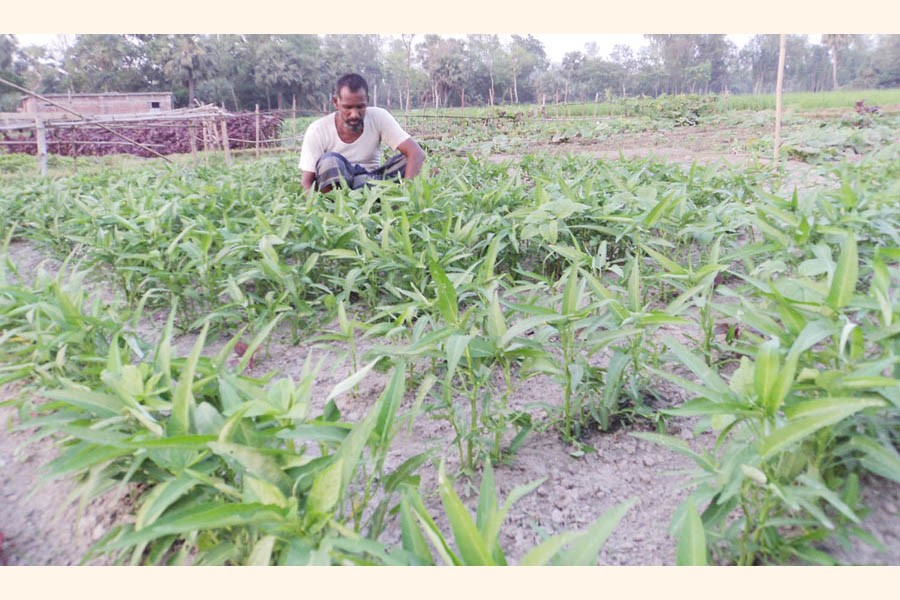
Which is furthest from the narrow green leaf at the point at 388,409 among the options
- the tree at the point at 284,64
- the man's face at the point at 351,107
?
the tree at the point at 284,64

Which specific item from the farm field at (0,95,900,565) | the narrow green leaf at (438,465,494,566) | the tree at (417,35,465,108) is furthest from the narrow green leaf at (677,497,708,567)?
the tree at (417,35,465,108)

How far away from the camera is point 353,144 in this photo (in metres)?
4.04

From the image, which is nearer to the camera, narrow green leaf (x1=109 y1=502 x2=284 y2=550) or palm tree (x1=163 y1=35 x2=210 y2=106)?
narrow green leaf (x1=109 y1=502 x2=284 y2=550)

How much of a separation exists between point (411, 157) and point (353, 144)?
17.9 inches

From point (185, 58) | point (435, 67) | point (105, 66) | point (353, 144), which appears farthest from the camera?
point (185, 58)

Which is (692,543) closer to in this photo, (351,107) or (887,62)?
(351,107)

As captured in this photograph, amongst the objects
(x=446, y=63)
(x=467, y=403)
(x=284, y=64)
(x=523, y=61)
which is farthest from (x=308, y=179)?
(x=284, y=64)

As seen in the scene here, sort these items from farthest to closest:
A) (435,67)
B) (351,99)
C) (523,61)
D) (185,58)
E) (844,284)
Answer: (185,58) < (523,61) < (435,67) < (351,99) < (844,284)

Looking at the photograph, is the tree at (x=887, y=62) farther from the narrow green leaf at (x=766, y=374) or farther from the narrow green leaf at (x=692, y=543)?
the narrow green leaf at (x=692, y=543)

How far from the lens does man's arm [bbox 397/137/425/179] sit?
3.78 meters

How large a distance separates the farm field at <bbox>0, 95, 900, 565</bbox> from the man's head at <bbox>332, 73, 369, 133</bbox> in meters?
1.41

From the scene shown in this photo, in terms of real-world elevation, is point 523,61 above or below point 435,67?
above

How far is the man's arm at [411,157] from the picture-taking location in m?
3.78

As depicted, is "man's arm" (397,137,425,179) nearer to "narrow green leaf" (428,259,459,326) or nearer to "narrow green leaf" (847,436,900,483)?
"narrow green leaf" (428,259,459,326)
